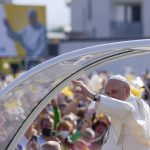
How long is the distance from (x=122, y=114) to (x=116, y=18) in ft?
188

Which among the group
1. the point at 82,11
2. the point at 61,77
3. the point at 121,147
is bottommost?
the point at 82,11


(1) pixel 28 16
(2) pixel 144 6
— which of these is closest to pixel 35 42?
(1) pixel 28 16

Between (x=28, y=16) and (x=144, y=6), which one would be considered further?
(x=144, y=6)

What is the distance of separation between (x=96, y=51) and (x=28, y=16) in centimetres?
3856

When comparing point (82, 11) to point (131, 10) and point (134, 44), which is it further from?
point (134, 44)

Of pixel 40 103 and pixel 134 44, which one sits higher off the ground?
pixel 134 44

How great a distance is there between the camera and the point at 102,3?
63.1 meters

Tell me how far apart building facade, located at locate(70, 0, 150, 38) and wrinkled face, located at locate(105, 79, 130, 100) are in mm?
53779

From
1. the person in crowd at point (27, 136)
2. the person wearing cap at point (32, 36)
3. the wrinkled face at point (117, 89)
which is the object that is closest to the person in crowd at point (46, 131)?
the person in crowd at point (27, 136)

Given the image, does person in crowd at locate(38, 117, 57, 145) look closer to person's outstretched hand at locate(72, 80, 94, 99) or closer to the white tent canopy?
the white tent canopy

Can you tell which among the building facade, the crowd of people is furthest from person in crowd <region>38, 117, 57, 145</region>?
the building facade

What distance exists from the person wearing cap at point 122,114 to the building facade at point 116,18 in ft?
176

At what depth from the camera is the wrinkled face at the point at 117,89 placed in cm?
684

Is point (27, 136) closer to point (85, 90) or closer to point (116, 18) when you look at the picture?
point (85, 90)
